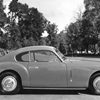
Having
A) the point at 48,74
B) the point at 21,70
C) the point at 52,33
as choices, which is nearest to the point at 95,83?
the point at 48,74

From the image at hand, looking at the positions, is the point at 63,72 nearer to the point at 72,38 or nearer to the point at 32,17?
the point at 72,38

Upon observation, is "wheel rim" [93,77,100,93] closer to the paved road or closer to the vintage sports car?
the vintage sports car

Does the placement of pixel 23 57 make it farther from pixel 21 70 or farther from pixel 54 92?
pixel 54 92

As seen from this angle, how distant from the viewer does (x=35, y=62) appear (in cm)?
596

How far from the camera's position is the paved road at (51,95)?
5.48 metres

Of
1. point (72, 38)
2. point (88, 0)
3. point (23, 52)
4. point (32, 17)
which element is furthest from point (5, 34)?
point (23, 52)

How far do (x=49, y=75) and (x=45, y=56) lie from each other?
660 millimetres

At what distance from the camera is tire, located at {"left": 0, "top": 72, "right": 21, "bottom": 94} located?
232 inches

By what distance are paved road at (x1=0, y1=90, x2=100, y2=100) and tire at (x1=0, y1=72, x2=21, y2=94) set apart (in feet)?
0.67

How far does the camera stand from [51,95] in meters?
5.80

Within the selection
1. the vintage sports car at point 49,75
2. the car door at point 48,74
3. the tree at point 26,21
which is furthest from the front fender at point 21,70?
the tree at point 26,21

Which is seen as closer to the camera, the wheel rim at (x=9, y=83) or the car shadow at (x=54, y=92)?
the wheel rim at (x=9, y=83)

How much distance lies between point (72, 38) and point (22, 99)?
6248 cm

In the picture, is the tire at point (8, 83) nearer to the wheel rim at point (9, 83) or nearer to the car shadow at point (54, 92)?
the wheel rim at point (9, 83)
